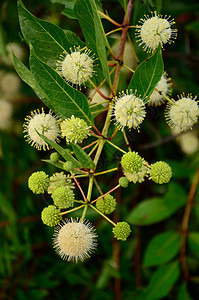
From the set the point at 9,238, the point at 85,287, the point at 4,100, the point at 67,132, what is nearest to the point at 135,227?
the point at 85,287

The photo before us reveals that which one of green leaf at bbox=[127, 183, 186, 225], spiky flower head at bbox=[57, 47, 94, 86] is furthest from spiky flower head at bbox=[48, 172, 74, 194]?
green leaf at bbox=[127, 183, 186, 225]

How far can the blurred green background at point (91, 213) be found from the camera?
2111 mm

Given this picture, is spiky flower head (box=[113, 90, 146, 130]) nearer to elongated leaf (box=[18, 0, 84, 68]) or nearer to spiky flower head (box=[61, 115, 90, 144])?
spiky flower head (box=[61, 115, 90, 144])

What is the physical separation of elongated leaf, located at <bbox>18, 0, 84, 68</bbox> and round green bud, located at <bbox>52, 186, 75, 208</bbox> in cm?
48

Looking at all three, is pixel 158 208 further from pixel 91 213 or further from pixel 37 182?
pixel 37 182

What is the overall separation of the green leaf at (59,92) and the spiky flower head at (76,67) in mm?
139

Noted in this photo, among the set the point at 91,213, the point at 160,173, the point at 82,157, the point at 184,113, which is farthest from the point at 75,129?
the point at 91,213

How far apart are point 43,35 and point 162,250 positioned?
142 centimetres

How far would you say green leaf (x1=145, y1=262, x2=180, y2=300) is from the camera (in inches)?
74.9

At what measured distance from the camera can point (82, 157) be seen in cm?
104

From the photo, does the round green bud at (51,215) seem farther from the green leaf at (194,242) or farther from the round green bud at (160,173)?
the green leaf at (194,242)

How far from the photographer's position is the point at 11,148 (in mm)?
2867

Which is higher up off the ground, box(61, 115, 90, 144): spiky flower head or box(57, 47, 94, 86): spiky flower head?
box(57, 47, 94, 86): spiky flower head

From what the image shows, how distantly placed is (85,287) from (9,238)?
0.63 metres
